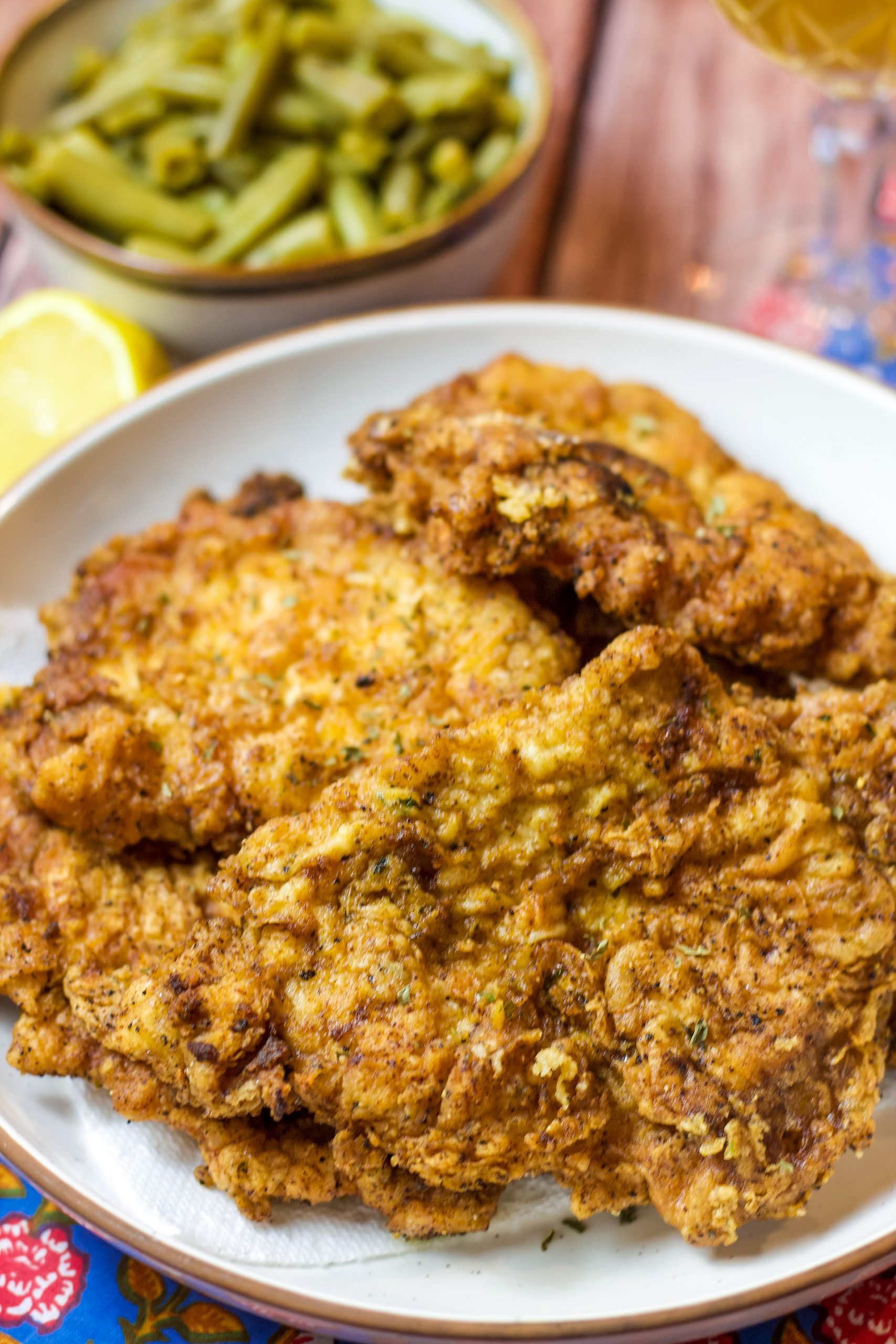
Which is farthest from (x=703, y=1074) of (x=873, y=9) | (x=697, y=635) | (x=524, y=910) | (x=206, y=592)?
(x=873, y=9)

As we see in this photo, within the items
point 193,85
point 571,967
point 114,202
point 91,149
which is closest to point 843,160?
point 193,85

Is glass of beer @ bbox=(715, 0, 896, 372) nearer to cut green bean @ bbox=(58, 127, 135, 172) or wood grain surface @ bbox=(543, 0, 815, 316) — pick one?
wood grain surface @ bbox=(543, 0, 815, 316)

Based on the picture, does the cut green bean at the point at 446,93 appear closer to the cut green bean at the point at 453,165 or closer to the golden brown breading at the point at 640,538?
the cut green bean at the point at 453,165

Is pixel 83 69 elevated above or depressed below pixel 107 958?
above

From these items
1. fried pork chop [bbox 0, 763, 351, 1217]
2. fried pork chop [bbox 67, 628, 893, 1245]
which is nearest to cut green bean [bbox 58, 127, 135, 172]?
fried pork chop [bbox 0, 763, 351, 1217]

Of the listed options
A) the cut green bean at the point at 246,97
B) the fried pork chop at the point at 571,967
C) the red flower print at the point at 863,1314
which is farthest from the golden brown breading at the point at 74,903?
the cut green bean at the point at 246,97

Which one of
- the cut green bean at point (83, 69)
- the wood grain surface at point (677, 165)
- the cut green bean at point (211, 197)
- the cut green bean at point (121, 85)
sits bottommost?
the wood grain surface at point (677, 165)

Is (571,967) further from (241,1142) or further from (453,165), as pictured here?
(453,165)
